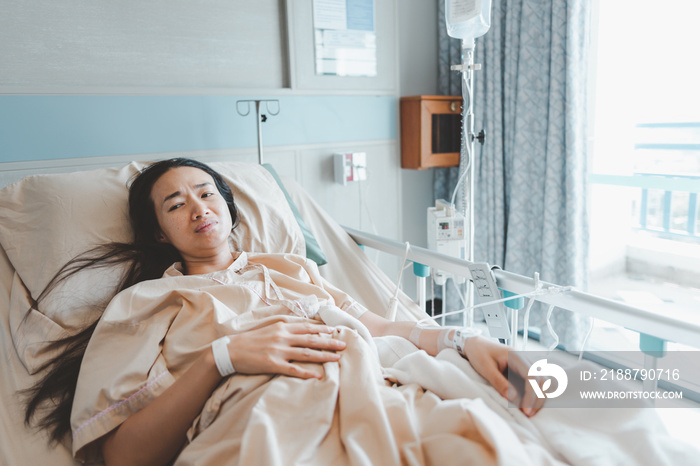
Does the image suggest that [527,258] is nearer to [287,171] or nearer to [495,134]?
[495,134]

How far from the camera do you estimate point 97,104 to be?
6.46ft

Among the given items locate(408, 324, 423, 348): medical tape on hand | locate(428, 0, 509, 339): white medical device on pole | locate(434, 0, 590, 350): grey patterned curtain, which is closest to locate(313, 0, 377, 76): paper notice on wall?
locate(434, 0, 590, 350): grey patterned curtain

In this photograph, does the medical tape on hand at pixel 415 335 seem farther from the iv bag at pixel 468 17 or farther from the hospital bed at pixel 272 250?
the iv bag at pixel 468 17

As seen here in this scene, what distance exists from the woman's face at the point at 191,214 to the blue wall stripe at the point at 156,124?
750mm

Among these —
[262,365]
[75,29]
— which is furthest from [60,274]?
[75,29]

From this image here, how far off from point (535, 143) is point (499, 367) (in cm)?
184

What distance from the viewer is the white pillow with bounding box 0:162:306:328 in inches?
52.2

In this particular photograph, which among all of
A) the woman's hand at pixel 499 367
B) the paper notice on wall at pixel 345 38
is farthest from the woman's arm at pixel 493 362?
the paper notice on wall at pixel 345 38

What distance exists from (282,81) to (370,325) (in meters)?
1.48

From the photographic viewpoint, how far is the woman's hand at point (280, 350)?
3.32 ft

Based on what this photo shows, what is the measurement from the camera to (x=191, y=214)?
1.36 m

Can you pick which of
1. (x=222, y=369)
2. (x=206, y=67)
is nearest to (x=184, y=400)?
(x=222, y=369)

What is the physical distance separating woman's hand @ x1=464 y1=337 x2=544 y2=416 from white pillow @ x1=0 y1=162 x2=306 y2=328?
2.57 feet

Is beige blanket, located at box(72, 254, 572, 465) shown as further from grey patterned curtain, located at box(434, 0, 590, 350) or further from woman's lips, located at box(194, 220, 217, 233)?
grey patterned curtain, located at box(434, 0, 590, 350)
